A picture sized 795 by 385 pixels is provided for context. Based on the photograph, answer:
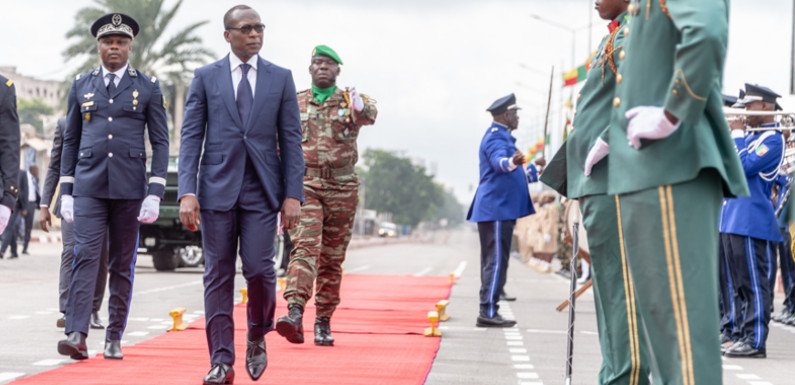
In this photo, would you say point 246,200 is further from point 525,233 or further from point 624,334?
point 525,233

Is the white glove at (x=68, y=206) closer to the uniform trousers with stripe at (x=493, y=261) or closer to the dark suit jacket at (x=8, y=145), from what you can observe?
the dark suit jacket at (x=8, y=145)

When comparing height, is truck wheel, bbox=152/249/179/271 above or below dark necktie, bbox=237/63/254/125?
below

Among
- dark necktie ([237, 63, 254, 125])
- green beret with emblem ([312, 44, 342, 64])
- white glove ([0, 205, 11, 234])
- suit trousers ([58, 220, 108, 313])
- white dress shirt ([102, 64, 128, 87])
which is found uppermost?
green beret with emblem ([312, 44, 342, 64])

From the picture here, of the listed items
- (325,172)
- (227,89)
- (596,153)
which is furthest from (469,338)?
(596,153)

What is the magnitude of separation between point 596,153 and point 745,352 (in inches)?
229

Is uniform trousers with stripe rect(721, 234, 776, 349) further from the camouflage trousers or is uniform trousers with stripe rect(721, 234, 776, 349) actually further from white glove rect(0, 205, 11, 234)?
white glove rect(0, 205, 11, 234)

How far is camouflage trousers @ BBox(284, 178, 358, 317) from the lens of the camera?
1003cm

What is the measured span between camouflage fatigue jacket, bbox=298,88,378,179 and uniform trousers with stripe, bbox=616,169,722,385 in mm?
5525

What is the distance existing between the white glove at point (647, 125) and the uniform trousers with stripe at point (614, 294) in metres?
0.73

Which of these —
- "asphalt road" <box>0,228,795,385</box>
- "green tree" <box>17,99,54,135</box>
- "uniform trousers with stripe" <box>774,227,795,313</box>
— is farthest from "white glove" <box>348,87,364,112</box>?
"green tree" <box>17,99,54,135</box>

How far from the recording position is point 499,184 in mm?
13164

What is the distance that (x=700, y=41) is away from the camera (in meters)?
4.74

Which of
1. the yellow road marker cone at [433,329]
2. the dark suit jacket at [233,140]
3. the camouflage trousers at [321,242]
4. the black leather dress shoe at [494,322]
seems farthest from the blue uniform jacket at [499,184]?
the dark suit jacket at [233,140]

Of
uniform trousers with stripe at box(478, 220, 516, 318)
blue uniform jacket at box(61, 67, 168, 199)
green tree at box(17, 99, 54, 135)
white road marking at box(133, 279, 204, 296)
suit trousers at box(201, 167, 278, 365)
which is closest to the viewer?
suit trousers at box(201, 167, 278, 365)
